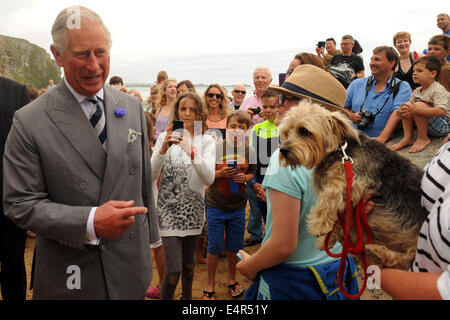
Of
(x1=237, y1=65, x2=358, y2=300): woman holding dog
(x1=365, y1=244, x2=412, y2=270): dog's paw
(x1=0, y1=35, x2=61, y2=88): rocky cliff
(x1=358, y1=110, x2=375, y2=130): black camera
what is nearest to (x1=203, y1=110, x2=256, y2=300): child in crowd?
(x1=358, y1=110, x2=375, y2=130): black camera

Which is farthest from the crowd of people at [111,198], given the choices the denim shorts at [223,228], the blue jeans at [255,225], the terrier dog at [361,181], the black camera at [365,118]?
the blue jeans at [255,225]

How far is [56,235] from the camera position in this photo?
159 centimetres

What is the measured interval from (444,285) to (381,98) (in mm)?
4388

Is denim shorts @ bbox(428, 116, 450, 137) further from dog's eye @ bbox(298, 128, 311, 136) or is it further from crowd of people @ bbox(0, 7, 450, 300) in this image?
dog's eye @ bbox(298, 128, 311, 136)

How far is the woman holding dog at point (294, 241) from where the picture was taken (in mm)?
1677

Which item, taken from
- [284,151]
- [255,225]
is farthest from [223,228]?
[284,151]

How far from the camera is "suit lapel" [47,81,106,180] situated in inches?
66.5

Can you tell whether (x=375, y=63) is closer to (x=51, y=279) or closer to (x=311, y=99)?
(x=311, y=99)

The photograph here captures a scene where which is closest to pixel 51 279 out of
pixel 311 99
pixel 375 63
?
pixel 311 99

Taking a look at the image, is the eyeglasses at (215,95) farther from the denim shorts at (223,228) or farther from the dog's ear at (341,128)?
the dog's ear at (341,128)

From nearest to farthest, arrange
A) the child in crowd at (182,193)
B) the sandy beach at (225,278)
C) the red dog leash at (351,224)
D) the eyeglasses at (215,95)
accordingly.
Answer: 1. the red dog leash at (351,224)
2. the child in crowd at (182,193)
3. the sandy beach at (225,278)
4. the eyeglasses at (215,95)

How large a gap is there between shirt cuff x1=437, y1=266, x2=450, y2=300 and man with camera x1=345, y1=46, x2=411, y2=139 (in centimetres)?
400

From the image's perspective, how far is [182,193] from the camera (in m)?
3.58

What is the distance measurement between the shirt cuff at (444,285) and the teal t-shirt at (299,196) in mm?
716
